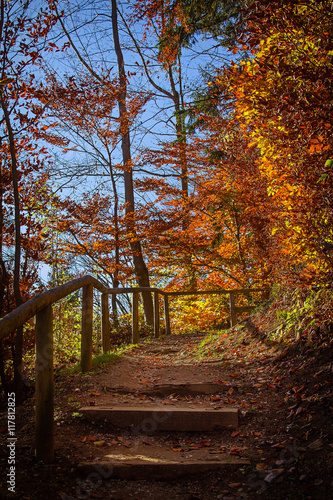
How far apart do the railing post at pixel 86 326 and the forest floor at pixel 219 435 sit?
0.17 metres

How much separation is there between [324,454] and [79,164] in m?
12.7

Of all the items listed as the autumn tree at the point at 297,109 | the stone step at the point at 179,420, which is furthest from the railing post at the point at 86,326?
the autumn tree at the point at 297,109

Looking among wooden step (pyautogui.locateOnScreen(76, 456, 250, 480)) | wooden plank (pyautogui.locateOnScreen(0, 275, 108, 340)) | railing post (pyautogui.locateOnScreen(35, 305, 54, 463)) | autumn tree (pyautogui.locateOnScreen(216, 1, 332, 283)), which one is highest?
autumn tree (pyautogui.locateOnScreen(216, 1, 332, 283))

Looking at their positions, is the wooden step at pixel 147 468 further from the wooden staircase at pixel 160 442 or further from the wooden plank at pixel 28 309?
the wooden plank at pixel 28 309

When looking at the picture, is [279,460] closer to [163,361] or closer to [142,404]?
[142,404]

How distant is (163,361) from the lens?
19.7 ft

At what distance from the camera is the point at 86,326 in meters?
4.40

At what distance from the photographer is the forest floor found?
7.41 ft

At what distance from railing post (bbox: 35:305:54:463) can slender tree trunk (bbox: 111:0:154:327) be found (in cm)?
942

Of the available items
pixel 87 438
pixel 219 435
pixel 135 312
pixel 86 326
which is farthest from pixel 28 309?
pixel 135 312

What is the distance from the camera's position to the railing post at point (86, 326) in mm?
4398

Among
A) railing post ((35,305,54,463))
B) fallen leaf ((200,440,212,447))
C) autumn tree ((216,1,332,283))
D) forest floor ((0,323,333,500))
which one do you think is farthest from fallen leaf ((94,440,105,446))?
autumn tree ((216,1,332,283))

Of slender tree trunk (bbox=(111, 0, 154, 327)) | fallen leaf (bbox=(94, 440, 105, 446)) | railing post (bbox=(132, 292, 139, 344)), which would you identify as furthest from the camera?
slender tree trunk (bbox=(111, 0, 154, 327))

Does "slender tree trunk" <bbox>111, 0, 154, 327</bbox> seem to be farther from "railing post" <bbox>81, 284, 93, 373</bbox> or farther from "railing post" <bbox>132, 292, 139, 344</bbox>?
"railing post" <bbox>81, 284, 93, 373</bbox>
